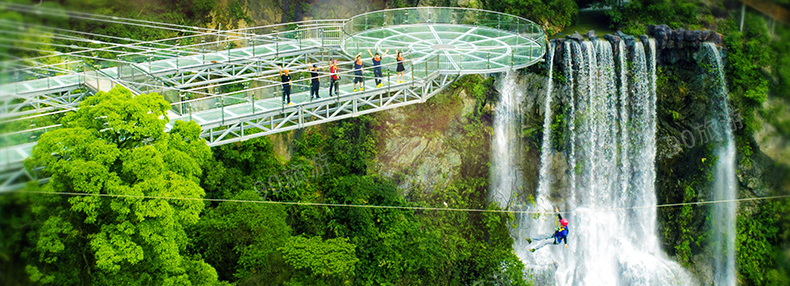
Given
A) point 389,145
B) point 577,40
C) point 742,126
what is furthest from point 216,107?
point 742,126

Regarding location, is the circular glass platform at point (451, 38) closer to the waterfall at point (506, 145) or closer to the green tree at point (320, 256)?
the waterfall at point (506, 145)

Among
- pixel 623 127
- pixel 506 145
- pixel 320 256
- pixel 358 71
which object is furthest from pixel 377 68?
pixel 623 127

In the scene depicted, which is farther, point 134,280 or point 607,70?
point 607,70

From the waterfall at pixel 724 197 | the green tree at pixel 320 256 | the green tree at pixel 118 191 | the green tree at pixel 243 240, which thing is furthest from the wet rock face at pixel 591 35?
the green tree at pixel 118 191

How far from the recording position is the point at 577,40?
31.7 m

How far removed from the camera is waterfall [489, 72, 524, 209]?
107 ft

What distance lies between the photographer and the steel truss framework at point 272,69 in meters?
22.2

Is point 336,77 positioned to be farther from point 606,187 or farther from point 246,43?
point 606,187

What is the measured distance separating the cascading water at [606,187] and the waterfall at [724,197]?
2.15 metres

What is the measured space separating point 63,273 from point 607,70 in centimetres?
2440

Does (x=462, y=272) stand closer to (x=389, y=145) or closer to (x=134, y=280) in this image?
(x=389, y=145)

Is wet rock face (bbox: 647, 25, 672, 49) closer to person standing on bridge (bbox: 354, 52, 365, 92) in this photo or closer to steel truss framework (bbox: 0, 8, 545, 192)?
steel truss framework (bbox: 0, 8, 545, 192)

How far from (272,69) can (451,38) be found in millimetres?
7814

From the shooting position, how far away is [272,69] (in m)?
29.3
